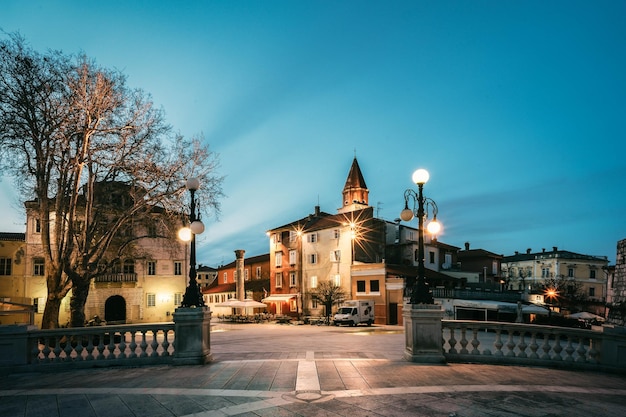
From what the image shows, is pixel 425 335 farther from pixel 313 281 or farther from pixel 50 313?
pixel 313 281

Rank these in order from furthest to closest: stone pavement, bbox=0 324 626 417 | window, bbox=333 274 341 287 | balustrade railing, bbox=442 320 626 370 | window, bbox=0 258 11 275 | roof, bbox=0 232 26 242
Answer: window, bbox=333 274 341 287, roof, bbox=0 232 26 242, window, bbox=0 258 11 275, balustrade railing, bbox=442 320 626 370, stone pavement, bbox=0 324 626 417

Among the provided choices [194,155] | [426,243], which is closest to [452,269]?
[426,243]

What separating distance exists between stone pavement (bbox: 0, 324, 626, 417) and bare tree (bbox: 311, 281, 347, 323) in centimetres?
3379

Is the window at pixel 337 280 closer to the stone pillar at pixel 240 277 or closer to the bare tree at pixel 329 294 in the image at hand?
the bare tree at pixel 329 294

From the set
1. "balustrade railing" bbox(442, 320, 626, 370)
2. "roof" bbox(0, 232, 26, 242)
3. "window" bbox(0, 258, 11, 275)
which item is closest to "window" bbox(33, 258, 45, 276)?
"window" bbox(0, 258, 11, 275)

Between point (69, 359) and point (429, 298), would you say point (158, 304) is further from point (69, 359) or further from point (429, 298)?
point (429, 298)

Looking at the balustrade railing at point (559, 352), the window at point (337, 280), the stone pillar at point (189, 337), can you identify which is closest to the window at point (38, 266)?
the window at point (337, 280)

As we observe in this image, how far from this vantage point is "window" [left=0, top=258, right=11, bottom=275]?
119 feet

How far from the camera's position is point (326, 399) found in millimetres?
7078

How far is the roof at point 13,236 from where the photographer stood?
37188mm

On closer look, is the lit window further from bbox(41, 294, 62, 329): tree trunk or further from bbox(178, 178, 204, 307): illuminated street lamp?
bbox(178, 178, 204, 307): illuminated street lamp

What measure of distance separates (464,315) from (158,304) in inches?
1262

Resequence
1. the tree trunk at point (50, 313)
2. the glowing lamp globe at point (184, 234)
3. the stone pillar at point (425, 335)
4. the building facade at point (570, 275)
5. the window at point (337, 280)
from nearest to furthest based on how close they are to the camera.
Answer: the stone pillar at point (425, 335) → the glowing lamp globe at point (184, 234) → the tree trunk at point (50, 313) → the window at point (337, 280) → the building facade at point (570, 275)

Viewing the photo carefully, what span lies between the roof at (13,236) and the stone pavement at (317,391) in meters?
34.0
